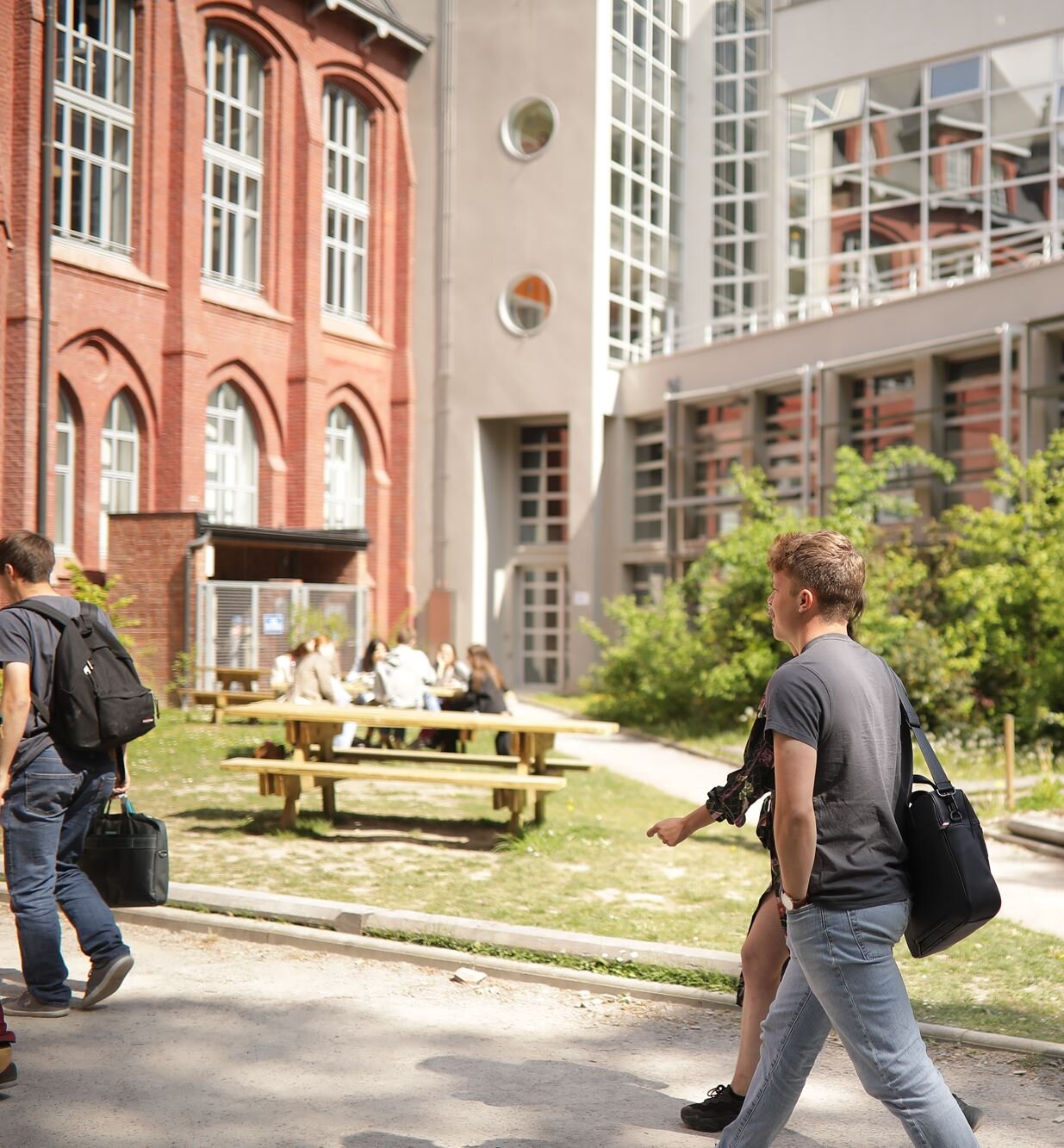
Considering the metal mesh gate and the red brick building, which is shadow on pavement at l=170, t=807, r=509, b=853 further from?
the red brick building

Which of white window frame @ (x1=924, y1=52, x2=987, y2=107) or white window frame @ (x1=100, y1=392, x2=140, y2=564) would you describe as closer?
white window frame @ (x1=100, y1=392, x2=140, y2=564)

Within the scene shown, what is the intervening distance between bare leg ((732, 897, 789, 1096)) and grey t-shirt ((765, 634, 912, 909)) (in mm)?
845

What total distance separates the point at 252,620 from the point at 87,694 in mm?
20178

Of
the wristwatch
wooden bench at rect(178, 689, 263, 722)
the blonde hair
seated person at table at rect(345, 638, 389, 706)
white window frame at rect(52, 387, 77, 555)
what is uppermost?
white window frame at rect(52, 387, 77, 555)

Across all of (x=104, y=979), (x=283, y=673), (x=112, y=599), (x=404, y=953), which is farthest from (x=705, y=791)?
(x=112, y=599)

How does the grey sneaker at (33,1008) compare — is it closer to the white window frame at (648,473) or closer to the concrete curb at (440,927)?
the concrete curb at (440,927)

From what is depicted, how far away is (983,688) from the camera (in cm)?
1878

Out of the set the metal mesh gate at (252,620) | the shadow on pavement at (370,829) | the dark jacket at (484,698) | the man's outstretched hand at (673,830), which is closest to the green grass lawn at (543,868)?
the shadow on pavement at (370,829)

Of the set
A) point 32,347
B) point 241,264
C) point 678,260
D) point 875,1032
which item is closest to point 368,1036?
point 875,1032

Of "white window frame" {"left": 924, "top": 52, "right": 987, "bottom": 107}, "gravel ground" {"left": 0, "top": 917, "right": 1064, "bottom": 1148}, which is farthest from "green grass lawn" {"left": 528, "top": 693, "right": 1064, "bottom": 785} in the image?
"white window frame" {"left": 924, "top": 52, "right": 987, "bottom": 107}

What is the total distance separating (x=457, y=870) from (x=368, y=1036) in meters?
3.70

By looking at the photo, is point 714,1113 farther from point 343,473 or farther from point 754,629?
point 343,473

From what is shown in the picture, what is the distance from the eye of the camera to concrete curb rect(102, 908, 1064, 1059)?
208 inches

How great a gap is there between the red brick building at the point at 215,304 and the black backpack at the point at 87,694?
19.6 metres
